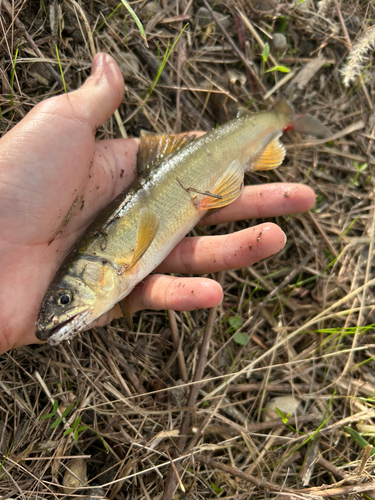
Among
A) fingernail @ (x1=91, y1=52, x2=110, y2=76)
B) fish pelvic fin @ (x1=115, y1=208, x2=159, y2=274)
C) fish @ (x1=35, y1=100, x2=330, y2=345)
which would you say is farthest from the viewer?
fingernail @ (x1=91, y1=52, x2=110, y2=76)

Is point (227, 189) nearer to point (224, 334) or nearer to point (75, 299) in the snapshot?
point (224, 334)

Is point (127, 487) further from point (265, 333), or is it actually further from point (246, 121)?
point (246, 121)

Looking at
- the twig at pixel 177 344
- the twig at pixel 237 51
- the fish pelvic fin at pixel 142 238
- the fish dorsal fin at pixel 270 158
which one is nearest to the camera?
the fish pelvic fin at pixel 142 238

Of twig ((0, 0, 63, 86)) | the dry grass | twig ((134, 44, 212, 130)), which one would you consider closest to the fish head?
the dry grass

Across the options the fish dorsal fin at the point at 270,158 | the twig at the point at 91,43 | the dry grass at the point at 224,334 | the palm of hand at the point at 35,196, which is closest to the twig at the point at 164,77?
the dry grass at the point at 224,334

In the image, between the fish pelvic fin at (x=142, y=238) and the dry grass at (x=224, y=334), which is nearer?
the fish pelvic fin at (x=142, y=238)

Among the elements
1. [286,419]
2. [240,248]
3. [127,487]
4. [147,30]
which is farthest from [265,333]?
[147,30]

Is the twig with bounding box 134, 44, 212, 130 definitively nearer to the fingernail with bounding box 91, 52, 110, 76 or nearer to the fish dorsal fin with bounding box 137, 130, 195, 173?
the fish dorsal fin with bounding box 137, 130, 195, 173

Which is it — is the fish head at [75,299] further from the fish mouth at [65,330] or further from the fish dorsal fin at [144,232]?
the fish dorsal fin at [144,232]
